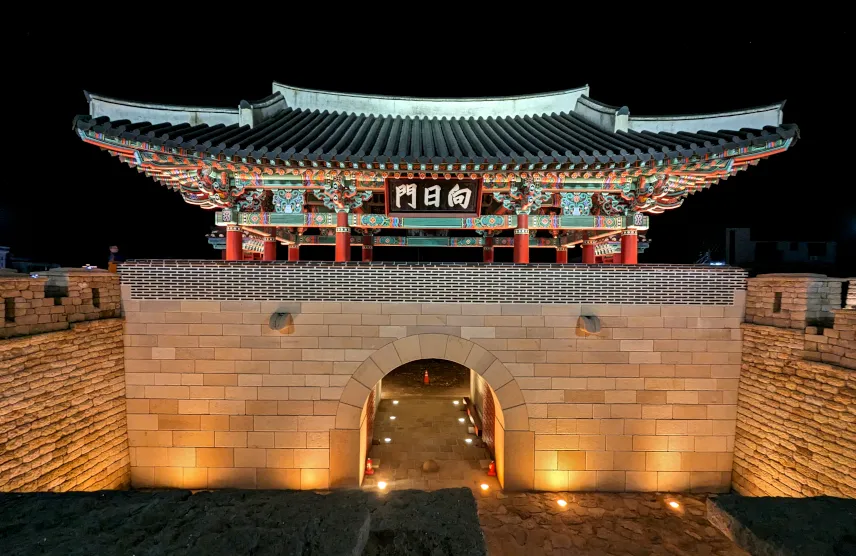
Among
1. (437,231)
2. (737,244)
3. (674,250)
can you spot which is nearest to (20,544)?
(437,231)

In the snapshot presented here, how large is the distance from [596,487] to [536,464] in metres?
1.20

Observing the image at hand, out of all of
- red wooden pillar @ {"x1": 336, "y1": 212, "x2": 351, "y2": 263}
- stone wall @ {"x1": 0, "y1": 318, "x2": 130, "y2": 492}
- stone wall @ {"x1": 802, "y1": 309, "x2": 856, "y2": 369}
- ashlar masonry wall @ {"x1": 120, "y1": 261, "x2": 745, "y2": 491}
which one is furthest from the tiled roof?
stone wall @ {"x1": 802, "y1": 309, "x2": 856, "y2": 369}

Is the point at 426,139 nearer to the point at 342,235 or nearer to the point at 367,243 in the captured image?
the point at 342,235

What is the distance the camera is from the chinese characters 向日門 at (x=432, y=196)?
7.81 metres

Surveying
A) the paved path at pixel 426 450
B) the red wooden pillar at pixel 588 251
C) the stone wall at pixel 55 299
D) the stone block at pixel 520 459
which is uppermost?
the red wooden pillar at pixel 588 251

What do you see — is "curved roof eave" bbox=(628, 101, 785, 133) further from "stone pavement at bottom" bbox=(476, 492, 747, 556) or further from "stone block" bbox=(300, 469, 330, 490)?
"stone block" bbox=(300, 469, 330, 490)

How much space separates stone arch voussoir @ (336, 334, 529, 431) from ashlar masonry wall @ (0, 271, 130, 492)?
3.97 metres

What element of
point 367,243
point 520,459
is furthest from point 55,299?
point 520,459

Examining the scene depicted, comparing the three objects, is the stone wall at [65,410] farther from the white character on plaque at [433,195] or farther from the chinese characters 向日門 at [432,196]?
the white character on plaque at [433,195]

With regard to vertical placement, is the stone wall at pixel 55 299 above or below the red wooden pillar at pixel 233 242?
below

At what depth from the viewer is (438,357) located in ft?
21.6

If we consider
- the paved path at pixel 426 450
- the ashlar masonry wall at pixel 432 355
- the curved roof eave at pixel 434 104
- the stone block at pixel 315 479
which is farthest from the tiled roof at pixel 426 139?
the paved path at pixel 426 450

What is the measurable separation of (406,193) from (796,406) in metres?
7.76

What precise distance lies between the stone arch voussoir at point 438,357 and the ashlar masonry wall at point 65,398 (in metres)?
3.97
